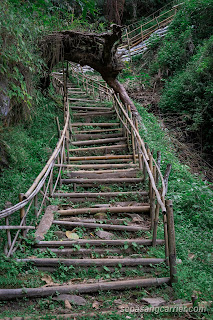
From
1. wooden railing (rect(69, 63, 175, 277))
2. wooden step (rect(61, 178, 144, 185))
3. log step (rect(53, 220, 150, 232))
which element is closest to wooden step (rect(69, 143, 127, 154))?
wooden railing (rect(69, 63, 175, 277))

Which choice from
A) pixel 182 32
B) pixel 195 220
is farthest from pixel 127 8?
pixel 195 220

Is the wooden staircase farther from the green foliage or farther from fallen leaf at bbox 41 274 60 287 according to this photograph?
the green foliage

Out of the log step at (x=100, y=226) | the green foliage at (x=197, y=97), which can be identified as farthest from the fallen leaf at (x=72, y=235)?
the green foliage at (x=197, y=97)

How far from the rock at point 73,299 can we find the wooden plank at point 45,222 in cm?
100

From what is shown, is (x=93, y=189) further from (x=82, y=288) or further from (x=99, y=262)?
(x=82, y=288)

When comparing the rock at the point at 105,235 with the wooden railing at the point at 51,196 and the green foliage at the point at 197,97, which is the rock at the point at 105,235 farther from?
the green foliage at the point at 197,97

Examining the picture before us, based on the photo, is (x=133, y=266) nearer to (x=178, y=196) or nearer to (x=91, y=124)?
(x=178, y=196)

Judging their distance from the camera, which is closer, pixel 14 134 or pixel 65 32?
pixel 14 134

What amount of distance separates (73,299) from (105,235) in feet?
4.11

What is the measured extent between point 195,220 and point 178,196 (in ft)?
2.05

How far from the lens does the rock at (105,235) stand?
4.01m

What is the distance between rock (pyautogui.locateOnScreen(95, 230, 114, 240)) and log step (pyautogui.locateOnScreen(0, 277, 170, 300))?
3.00 feet

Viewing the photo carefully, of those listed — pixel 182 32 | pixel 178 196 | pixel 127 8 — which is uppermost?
pixel 127 8

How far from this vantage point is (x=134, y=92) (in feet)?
42.7
